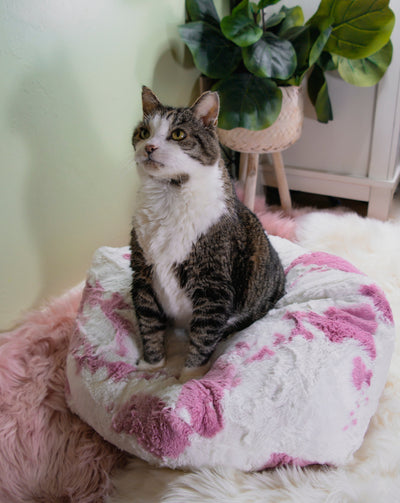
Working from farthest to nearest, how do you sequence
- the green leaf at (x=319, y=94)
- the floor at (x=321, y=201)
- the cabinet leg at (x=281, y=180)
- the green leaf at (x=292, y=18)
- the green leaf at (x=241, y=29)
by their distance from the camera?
the floor at (x=321, y=201) < the cabinet leg at (x=281, y=180) < the green leaf at (x=319, y=94) < the green leaf at (x=292, y=18) < the green leaf at (x=241, y=29)

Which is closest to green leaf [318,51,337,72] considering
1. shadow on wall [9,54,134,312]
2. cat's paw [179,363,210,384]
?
shadow on wall [9,54,134,312]

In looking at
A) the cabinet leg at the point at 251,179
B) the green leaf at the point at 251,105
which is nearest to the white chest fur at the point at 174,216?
the green leaf at the point at 251,105

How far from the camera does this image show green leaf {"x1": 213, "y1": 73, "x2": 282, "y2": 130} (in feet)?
4.71

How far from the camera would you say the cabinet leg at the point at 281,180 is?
1.85m

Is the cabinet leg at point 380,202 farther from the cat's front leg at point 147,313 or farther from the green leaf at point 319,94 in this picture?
the cat's front leg at point 147,313

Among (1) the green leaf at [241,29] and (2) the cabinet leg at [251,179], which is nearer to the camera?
(1) the green leaf at [241,29]

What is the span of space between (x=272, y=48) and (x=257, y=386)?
114 centimetres

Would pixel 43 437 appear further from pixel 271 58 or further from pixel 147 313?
pixel 271 58

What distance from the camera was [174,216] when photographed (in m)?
0.89

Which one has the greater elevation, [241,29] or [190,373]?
[241,29]

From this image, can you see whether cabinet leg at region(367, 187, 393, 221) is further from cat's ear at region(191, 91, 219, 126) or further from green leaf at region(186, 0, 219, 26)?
A: cat's ear at region(191, 91, 219, 126)

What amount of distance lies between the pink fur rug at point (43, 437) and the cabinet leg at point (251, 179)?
3.28 feet

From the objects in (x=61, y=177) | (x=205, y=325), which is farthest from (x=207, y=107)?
(x=61, y=177)

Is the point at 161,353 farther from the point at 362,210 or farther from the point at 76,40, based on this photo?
the point at 362,210
